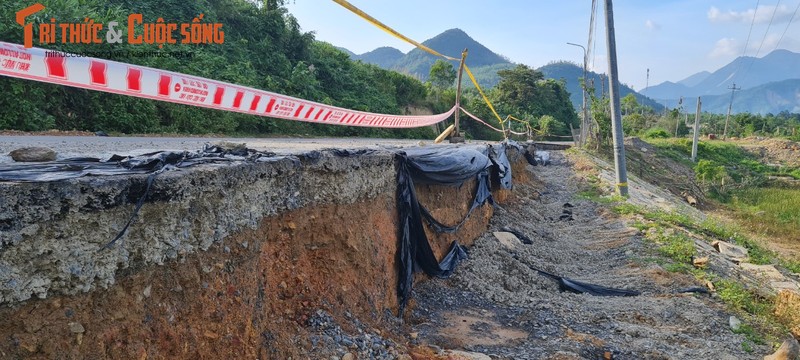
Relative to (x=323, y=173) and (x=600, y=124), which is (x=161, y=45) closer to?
(x=323, y=173)

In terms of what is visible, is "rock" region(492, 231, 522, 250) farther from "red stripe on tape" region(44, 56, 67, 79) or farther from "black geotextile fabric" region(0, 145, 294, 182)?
"red stripe on tape" region(44, 56, 67, 79)

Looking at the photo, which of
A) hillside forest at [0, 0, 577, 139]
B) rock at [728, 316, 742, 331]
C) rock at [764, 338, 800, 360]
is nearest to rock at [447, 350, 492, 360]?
rock at [764, 338, 800, 360]

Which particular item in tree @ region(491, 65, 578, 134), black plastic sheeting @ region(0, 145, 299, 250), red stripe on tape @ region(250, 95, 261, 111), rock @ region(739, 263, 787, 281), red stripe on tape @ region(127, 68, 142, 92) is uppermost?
tree @ region(491, 65, 578, 134)

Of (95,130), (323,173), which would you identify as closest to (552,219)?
(323,173)

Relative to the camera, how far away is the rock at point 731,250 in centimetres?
1026

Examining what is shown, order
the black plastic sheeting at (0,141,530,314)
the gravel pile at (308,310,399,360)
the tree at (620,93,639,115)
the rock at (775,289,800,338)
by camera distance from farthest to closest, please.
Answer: the tree at (620,93,639,115) → the rock at (775,289,800,338) → the gravel pile at (308,310,399,360) → the black plastic sheeting at (0,141,530,314)

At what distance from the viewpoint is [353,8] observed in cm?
782

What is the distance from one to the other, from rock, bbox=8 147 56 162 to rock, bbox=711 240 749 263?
1150cm

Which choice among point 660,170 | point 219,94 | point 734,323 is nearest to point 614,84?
point 734,323

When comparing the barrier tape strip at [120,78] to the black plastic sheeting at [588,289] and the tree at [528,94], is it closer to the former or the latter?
the black plastic sheeting at [588,289]

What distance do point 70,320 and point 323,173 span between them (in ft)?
8.19

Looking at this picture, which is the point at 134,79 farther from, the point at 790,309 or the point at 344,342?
the point at 790,309

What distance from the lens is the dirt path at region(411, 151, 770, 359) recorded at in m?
5.15

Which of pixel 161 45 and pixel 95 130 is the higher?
pixel 161 45
